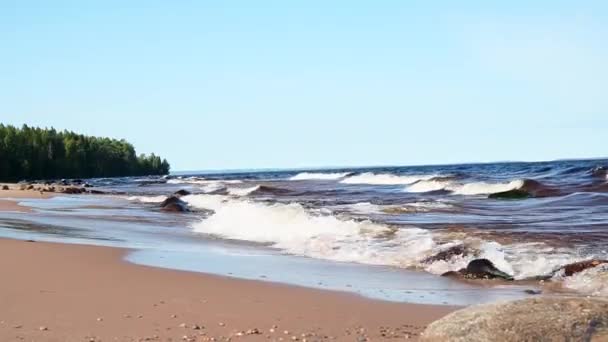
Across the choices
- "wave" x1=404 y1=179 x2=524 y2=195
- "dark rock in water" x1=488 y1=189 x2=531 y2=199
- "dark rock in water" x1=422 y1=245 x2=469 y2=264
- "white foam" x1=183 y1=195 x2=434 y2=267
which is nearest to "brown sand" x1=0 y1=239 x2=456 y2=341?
"dark rock in water" x1=422 y1=245 x2=469 y2=264

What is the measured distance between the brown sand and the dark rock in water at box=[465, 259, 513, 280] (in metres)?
2.30

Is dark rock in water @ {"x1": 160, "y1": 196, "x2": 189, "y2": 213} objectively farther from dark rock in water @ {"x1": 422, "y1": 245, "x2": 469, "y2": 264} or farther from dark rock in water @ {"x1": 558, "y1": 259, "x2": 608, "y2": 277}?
dark rock in water @ {"x1": 558, "y1": 259, "x2": 608, "y2": 277}

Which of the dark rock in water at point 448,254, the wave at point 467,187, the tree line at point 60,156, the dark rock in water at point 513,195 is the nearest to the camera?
the dark rock in water at point 448,254

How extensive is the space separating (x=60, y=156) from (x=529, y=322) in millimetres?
96873

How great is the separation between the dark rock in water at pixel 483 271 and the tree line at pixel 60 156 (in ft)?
265

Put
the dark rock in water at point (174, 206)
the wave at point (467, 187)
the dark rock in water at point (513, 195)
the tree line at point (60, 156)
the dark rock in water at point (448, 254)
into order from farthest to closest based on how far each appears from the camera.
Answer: the tree line at point (60, 156), the wave at point (467, 187), the dark rock in water at point (513, 195), the dark rock in water at point (174, 206), the dark rock in water at point (448, 254)

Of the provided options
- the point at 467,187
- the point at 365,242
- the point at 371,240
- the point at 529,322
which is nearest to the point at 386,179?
the point at 467,187

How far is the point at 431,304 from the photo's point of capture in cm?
723

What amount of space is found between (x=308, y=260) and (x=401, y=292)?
10.4 feet

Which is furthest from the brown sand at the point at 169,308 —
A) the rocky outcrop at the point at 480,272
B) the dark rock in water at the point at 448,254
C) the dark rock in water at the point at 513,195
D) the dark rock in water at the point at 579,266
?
the dark rock in water at the point at 513,195

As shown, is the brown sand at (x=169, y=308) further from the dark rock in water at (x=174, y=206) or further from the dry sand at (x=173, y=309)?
the dark rock in water at (x=174, y=206)

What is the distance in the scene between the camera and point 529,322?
505cm

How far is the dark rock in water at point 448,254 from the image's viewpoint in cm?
1034

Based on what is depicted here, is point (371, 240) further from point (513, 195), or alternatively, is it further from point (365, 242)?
point (513, 195)
